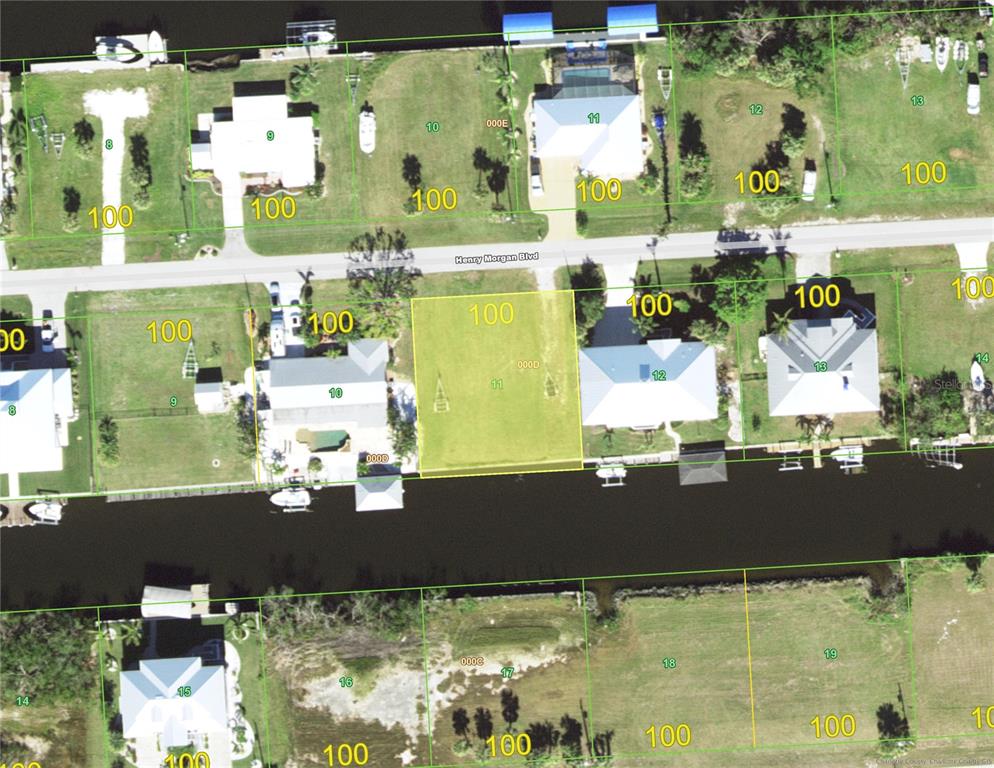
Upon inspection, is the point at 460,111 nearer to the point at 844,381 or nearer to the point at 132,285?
the point at 132,285

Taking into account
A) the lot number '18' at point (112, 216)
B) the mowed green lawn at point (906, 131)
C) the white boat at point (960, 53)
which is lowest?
the lot number '18' at point (112, 216)

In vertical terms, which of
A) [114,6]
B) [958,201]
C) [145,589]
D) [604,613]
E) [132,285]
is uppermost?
[114,6]

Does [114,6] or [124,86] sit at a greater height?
[114,6]

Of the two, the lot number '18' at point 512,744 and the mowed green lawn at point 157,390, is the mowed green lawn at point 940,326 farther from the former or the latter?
the mowed green lawn at point 157,390

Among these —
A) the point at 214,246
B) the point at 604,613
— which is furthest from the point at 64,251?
the point at 604,613

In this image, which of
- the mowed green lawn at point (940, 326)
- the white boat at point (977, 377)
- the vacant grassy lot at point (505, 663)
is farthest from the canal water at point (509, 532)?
the mowed green lawn at point (940, 326)
